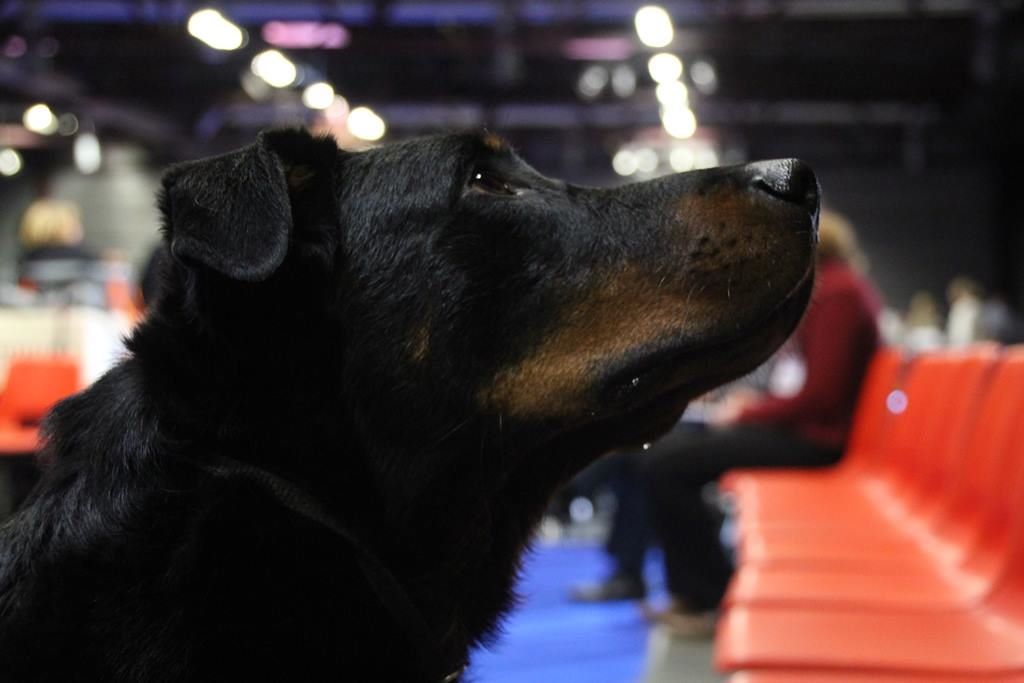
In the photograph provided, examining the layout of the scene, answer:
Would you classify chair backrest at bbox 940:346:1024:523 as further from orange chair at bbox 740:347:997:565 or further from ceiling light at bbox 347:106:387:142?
ceiling light at bbox 347:106:387:142

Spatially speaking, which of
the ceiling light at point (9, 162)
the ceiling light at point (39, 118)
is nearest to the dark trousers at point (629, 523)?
the ceiling light at point (39, 118)

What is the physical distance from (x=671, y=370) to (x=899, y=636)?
0.99 metres

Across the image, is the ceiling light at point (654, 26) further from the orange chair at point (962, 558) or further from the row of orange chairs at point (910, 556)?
the orange chair at point (962, 558)

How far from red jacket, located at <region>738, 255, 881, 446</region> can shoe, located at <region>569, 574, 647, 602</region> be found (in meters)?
Answer: 1.30

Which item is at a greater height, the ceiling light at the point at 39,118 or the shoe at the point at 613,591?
the ceiling light at the point at 39,118

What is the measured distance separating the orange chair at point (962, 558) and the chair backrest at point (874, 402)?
122 centimetres

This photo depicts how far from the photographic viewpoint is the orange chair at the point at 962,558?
237cm

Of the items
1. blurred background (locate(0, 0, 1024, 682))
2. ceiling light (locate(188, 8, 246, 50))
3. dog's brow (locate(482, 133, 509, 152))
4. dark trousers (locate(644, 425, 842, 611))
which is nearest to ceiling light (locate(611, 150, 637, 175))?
blurred background (locate(0, 0, 1024, 682))

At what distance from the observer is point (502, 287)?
1432 millimetres

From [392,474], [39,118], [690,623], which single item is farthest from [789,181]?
[39,118]

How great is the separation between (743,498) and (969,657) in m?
1.78

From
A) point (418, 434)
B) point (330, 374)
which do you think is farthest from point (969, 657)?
point (330, 374)

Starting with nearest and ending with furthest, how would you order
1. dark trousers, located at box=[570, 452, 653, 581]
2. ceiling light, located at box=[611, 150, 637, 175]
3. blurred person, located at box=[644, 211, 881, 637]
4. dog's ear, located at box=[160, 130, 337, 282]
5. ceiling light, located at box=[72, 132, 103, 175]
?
1. dog's ear, located at box=[160, 130, 337, 282]
2. blurred person, located at box=[644, 211, 881, 637]
3. dark trousers, located at box=[570, 452, 653, 581]
4. ceiling light, located at box=[72, 132, 103, 175]
5. ceiling light, located at box=[611, 150, 637, 175]

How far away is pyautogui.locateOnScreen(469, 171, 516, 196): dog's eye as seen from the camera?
4.83 feet
